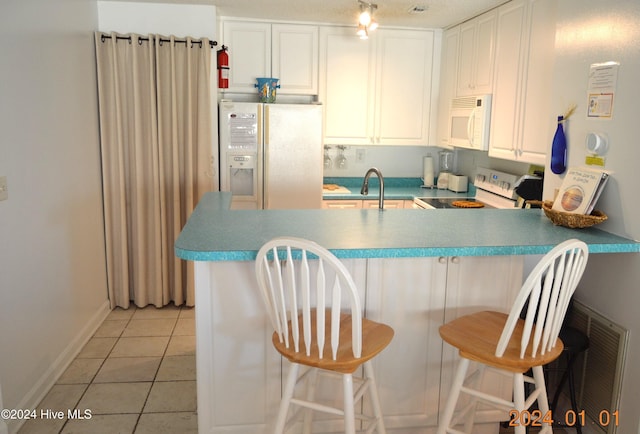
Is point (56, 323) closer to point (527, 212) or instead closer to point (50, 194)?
point (50, 194)

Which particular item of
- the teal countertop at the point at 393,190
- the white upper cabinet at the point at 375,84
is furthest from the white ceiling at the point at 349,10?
the teal countertop at the point at 393,190

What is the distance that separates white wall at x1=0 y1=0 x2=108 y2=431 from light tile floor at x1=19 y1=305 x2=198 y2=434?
100 millimetres

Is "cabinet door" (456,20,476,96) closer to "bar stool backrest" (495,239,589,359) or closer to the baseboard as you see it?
"bar stool backrest" (495,239,589,359)

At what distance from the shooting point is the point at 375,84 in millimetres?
4539

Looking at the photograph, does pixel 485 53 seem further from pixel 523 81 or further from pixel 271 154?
pixel 271 154

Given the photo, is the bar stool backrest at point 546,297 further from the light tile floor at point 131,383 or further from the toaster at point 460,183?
the toaster at point 460,183

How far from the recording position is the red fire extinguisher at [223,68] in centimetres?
406

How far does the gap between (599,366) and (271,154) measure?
268 cm

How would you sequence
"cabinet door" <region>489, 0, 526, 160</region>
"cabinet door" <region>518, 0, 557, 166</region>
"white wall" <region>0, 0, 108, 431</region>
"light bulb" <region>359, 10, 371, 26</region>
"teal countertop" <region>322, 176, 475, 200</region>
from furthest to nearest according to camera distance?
"teal countertop" <region>322, 176, 475, 200</region> → "light bulb" <region>359, 10, 371, 26</region> → "cabinet door" <region>489, 0, 526, 160</region> → "cabinet door" <region>518, 0, 557, 166</region> → "white wall" <region>0, 0, 108, 431</region>

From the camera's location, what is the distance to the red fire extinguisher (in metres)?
4.06

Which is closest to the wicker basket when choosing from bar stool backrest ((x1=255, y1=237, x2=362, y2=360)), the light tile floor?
bar stool backrest ((x1=255, y1=237, x2=362, y2=360))

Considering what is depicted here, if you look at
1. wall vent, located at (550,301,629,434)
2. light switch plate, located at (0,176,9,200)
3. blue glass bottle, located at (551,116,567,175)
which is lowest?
wall vent, located at (550,301,629,434)

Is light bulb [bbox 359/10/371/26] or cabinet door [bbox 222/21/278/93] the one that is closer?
light bulb [bbox 359/10/371/26]
